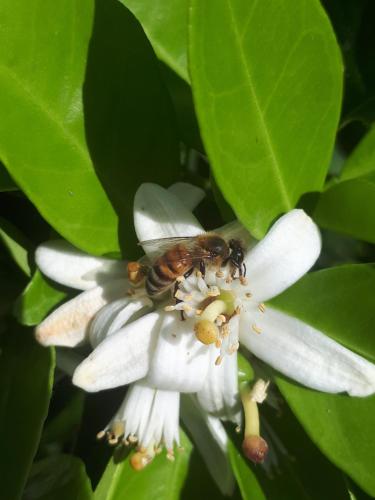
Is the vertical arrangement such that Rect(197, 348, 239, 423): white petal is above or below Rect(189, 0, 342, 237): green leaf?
below

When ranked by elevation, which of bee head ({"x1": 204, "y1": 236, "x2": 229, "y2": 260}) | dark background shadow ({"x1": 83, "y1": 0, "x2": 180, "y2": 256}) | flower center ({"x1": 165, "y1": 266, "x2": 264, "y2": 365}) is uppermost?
dark background shadow ({"x1": 83, "y1": 0, "x2": 180, "y2": 256})

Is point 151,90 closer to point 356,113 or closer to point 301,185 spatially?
point 301,185

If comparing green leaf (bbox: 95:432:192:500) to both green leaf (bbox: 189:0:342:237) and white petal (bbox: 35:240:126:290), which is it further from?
green leaf (bbox: 189:0:342:237)

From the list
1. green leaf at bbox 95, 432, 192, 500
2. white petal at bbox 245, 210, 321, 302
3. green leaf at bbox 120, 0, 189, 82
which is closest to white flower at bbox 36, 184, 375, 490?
white petal at bbox 245, 210, 321, 302

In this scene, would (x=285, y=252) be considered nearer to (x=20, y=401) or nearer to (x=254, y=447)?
(x=254, y=447)

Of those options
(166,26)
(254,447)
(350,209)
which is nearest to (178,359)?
(254,447)

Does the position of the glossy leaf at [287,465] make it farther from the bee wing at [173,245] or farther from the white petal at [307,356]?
the bee wing at [173,245]
